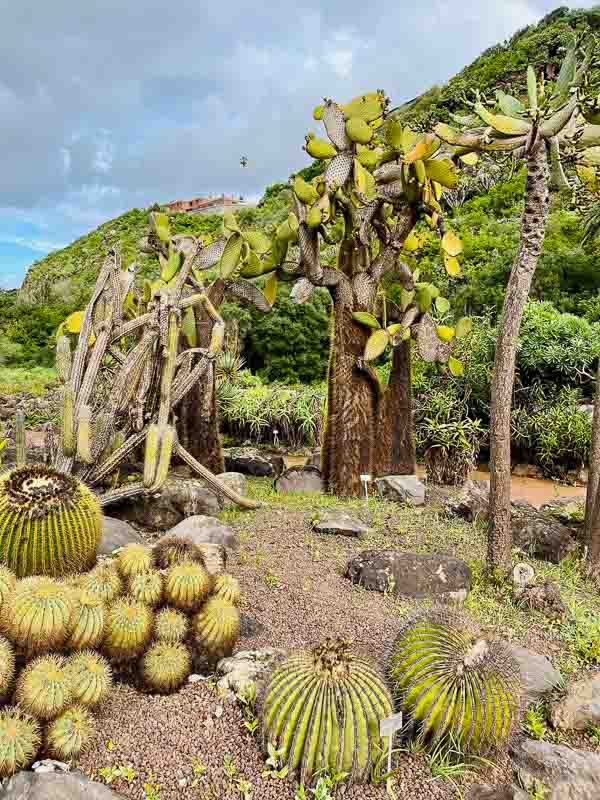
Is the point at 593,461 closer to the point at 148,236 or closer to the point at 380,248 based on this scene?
the point at 380,248

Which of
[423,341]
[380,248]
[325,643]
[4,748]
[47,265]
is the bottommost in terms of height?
[4,748]

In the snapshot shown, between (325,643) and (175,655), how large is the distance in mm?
732

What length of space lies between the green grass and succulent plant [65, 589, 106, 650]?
13.0 metres

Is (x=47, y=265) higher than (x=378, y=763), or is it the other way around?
(x=47, y=265)

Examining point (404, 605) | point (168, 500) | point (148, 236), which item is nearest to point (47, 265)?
point (148, 236)

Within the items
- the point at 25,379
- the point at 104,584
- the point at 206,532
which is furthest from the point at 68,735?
the point at 25,379

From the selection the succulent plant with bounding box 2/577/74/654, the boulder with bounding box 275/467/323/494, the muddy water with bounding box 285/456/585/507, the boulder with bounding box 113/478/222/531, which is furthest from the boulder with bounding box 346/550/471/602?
the muddy water with bounding box 285/456/585/507

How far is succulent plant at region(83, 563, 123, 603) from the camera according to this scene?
2.96 meters

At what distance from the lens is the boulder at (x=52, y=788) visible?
6.95ft

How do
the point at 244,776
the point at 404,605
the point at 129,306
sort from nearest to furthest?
the point at 244,776
the point at 404,605
the point at 129,306

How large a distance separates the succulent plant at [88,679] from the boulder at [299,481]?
437cm

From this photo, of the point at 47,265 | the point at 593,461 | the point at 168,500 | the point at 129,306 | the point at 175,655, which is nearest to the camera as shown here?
the point at 175,655

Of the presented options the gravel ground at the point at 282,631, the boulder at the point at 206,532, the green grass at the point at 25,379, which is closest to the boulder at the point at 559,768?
the gravel ground at the point at 282,631

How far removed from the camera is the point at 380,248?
23.0 feet
